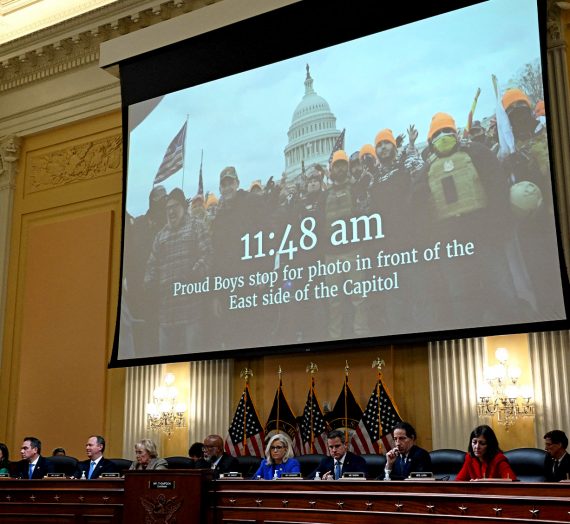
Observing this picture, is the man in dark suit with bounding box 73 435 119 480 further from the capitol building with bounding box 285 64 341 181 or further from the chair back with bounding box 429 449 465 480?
the capitol building with bounding box 285 64 341 181

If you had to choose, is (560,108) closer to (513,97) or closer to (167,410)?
(513,97)

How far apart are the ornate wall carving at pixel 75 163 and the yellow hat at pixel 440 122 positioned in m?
4.39

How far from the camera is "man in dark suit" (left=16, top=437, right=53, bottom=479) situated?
310 inches

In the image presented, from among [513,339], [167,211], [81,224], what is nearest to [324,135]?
[167,211]

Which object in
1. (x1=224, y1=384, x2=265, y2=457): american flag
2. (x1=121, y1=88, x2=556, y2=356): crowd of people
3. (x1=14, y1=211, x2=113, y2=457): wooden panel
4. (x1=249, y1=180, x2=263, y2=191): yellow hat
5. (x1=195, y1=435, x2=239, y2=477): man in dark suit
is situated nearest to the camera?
(x1=121, y1=88, x2=556, y2=356): crowd of people

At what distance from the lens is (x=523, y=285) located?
278 inches

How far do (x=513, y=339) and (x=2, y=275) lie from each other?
6.86 m

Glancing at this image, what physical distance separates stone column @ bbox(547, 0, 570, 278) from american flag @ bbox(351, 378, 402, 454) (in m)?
2.11

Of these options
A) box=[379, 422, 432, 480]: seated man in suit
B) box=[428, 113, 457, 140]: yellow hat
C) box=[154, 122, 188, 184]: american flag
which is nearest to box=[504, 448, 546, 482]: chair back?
box=[379, 422, 432, 480]: seated man in suit

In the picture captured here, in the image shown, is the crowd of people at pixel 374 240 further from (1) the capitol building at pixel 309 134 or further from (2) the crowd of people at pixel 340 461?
(2) the crowd of people at pixel 340 461

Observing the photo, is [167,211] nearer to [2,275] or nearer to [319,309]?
[319,309]

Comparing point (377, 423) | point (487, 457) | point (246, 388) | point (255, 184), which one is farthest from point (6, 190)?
point (487, 457)

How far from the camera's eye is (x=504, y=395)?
7480 millimetres

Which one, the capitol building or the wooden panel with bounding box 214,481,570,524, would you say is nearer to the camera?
the wooden panel with bounding box 214,481,570,524
